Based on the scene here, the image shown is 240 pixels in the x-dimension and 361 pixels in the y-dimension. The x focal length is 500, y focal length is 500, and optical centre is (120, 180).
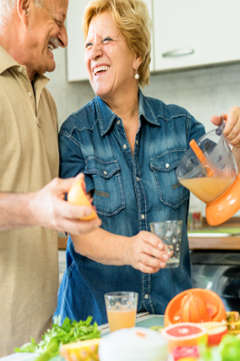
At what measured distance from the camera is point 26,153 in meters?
1.36

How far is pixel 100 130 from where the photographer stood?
159 cm

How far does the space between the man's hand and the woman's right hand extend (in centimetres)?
25

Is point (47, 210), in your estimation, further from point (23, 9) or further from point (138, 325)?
point (23, 9)

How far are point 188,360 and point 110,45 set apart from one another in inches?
44.1

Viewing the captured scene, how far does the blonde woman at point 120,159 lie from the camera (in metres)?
1.51

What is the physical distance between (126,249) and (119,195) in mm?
257

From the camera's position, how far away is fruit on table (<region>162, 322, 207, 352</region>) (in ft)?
2.96

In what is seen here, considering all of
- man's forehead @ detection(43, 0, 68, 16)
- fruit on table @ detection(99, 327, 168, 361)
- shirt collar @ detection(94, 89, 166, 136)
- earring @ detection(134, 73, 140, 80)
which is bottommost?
fruit on table @ detection(99, 327, 168, 361)

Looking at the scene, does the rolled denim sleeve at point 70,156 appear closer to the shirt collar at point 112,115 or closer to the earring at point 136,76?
the shirt collar at point 112,115

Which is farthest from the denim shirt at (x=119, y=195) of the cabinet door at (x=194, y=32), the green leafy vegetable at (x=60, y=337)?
the cabinet door at (x=194, y=32)

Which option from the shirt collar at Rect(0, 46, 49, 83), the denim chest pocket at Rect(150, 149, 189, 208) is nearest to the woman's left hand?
the denim chest pocket at Rect(150, 149, 189, 208)

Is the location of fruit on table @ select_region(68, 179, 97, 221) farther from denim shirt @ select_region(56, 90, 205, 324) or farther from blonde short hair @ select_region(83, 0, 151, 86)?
blonde short hair @ select_region(83, 0, 151, 86)

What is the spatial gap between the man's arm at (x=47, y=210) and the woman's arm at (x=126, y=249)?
254 mm

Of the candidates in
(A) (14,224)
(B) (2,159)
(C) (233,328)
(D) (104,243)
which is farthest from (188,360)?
(B) (2,159)
